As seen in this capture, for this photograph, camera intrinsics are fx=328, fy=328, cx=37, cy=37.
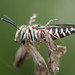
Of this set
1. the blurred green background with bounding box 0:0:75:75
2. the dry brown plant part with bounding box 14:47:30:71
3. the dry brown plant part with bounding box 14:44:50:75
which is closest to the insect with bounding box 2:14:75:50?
the dry brown plant part with bounding box 14:44:50:75

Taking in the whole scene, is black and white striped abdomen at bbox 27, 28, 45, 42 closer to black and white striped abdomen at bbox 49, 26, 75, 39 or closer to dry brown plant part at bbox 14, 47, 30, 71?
black and white striped abdomen at bbox 49, 26, 75, 39

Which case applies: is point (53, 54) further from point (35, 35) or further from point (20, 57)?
point (20, 57)

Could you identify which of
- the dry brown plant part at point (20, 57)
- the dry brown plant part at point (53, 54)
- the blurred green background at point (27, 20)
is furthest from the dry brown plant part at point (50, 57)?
the blurred green background at point (27, 20)

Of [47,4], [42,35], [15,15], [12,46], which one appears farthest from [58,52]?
[47,4]

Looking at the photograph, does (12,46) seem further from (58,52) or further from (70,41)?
(58,52)

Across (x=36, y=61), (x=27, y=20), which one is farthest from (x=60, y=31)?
(x=27, y=20)

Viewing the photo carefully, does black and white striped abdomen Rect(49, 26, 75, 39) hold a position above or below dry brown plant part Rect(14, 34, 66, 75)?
above
